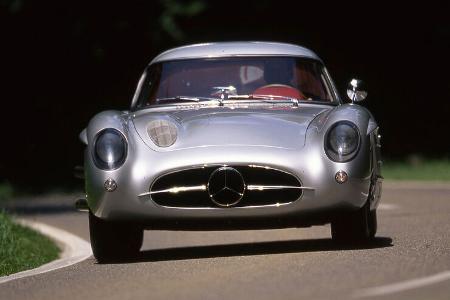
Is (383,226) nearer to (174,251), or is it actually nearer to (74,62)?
(174,251)

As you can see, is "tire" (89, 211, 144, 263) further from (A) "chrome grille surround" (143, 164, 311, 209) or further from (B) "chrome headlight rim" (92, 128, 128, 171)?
(A) "chrome grille surround" (143, 164, 311, 209)

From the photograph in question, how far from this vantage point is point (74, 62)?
32719 mm

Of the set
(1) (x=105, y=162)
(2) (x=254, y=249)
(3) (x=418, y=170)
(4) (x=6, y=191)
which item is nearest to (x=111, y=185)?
(1) (x=105, y=162)

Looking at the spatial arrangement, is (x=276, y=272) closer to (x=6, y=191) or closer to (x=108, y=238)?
(x=108, y=238)

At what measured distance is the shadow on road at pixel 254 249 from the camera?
10875 mm

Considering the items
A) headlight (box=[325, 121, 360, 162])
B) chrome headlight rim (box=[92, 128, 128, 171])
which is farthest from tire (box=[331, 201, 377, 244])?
chrome headlight rim (box=[92, 128, 128, 171])

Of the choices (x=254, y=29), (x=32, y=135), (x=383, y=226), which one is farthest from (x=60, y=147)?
(x=383, y=226)

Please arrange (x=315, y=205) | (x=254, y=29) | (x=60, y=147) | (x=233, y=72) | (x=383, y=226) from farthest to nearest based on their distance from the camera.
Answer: (x=254, y=29)
(x=60, y=147)
(x=383, y=226)
(x=233, y=72)
(x=315, y=205)

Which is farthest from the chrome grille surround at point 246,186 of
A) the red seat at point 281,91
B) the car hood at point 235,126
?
the red seat at point 281,91

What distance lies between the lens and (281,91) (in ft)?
38.5

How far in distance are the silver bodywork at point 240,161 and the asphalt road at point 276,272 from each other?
29cm

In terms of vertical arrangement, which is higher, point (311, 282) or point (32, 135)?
point (311, 282)

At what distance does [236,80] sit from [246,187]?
1.81 meters

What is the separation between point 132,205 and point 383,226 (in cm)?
412
